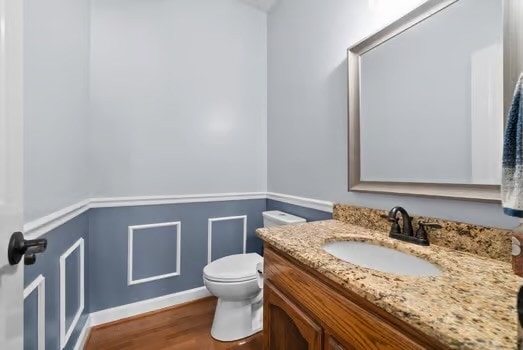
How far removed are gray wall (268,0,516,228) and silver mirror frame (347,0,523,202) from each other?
4 centimetres

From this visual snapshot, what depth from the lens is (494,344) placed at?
36cm

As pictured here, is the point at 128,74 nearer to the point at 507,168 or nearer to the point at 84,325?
the point at 84,325

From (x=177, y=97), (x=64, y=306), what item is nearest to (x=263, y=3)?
(x=177, y=97)

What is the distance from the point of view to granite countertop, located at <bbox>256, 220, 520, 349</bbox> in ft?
1.31

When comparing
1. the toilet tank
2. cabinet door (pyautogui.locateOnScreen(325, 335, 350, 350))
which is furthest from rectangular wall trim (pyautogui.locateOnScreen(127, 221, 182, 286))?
cabinet door (pyautogui.locateOnScreen(325, 335, 350, 350))

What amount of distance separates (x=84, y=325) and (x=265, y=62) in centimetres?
245

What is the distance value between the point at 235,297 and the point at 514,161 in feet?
4.71

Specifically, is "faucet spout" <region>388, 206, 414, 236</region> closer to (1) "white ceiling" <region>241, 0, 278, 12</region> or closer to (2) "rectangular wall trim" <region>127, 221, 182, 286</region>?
(2) "rectangular wall trim" <region>127, 221, 182, 286</region>

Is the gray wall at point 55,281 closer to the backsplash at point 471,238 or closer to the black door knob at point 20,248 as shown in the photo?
the black door knob at point 20,248

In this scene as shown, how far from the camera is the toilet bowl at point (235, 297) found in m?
1.44

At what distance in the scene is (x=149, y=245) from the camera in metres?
1.77

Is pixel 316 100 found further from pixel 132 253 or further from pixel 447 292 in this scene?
pixel 132 253

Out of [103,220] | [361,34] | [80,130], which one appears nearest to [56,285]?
[103,220]

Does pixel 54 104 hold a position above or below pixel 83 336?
above
